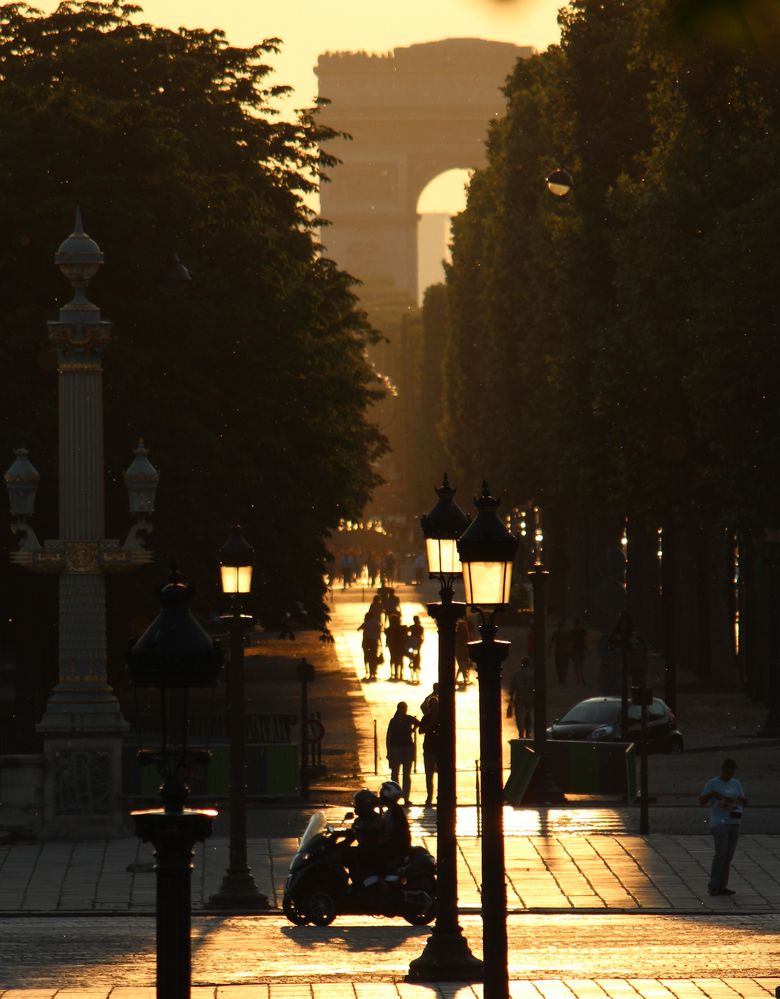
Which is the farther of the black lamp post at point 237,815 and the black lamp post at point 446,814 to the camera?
the black lamp post at point 237,815

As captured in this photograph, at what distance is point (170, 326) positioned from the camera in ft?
138

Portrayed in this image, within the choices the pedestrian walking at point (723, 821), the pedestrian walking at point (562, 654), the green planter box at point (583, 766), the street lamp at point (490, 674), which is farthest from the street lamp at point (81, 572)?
the pedestrian walking at point (562, 654)

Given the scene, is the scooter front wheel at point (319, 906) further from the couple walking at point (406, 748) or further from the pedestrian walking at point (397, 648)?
the pedestrian walking at point (397, 648)

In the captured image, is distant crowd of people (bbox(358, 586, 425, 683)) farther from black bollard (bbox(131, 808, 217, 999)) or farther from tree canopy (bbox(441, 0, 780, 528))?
black bollard (bbox(131, 808, 217, 999))

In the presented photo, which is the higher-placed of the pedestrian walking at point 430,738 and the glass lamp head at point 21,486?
the glass lamp head at point 21,486

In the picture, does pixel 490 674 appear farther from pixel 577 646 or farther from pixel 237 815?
pixel 577 646

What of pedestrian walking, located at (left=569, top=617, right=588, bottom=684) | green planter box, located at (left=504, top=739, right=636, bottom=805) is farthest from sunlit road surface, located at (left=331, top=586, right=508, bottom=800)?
pedestrian walking, located at (left=569, top=617, right=588, bottom=684)

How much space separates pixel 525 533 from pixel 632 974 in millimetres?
80194

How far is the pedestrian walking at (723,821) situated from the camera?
23375 millimetres

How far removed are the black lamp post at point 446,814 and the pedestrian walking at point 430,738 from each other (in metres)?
14.3

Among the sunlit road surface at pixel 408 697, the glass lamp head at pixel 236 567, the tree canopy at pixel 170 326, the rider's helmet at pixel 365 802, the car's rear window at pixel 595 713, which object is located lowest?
the sunlit road surface at pixel 408 697

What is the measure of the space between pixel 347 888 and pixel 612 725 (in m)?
18.4

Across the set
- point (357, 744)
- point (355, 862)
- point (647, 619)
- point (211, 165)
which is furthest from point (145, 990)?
point (647, 619)

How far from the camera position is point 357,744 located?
41.8 metres
